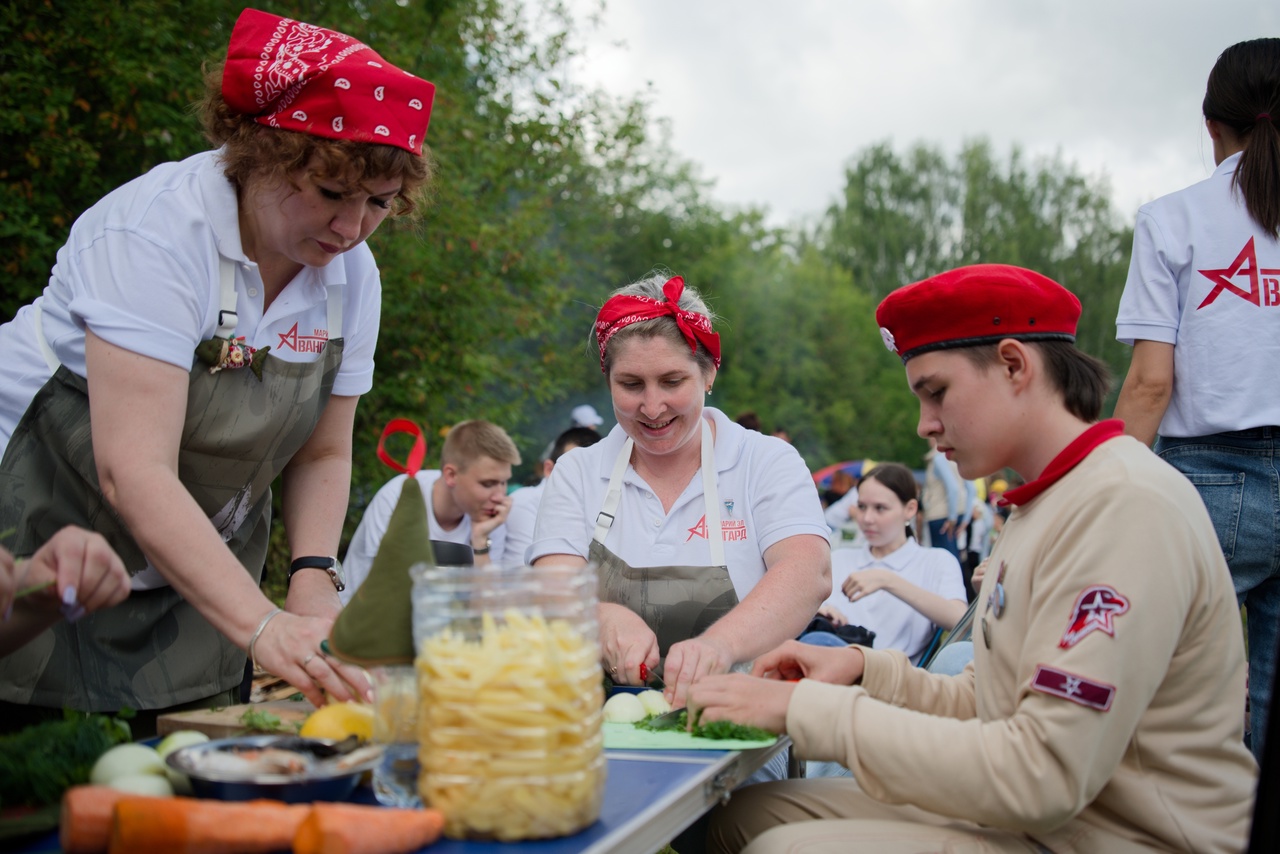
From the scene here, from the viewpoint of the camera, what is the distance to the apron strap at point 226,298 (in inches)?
83.2

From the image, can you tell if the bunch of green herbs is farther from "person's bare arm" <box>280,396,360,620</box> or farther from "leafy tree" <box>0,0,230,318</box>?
"leafy tree" <box>0,0,230,318</box>

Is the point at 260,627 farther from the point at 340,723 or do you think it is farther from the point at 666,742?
the point at 666,742

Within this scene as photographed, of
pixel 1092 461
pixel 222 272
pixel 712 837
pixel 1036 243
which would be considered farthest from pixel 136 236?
pixel 1036 243

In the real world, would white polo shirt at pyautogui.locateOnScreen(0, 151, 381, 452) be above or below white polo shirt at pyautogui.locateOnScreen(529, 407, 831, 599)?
above

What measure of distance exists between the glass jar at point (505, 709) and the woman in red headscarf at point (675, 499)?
56.7 inches

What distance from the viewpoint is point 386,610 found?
1.49 m

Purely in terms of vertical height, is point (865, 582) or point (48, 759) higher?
point (48, 759)

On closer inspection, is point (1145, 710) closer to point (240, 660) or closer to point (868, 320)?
point (240, 660)

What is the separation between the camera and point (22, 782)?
1.37 m

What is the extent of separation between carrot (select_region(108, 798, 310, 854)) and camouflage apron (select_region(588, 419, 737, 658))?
1.75 m

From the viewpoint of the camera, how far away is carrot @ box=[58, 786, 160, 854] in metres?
1.24

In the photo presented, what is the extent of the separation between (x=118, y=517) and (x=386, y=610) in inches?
38.5

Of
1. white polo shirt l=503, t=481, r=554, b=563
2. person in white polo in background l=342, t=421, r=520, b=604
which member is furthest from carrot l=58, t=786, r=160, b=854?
white polo shirt l=503, t=481, r=554, b=563

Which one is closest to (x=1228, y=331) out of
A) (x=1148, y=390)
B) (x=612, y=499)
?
(x=1148, y=390)
